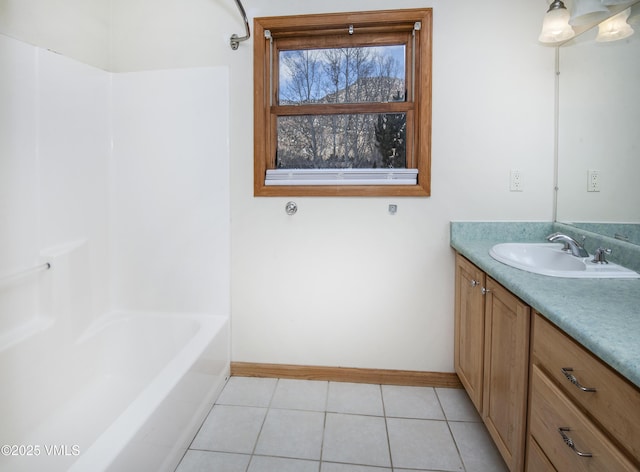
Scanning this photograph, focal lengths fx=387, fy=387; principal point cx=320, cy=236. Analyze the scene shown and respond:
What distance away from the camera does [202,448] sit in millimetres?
1728

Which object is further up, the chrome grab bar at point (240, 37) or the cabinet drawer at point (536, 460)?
the chrome grab bar at point (240, 37)

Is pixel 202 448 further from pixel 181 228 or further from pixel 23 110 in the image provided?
pixel 23 110

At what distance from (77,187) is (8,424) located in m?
1.14

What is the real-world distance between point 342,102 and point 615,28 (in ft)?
4.22

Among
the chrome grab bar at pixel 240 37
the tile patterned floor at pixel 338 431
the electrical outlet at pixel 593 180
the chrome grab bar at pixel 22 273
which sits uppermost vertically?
the chrome grab bar at pixel 240 37

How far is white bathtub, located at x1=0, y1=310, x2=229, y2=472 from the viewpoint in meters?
1.37

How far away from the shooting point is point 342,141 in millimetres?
2268

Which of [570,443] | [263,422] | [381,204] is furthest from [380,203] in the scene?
[570,443]

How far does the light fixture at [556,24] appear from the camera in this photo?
1.83 m

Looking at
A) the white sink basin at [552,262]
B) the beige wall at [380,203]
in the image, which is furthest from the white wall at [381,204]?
the white sink basin at [552,262]

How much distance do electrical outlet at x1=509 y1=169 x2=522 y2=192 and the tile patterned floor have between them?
1.17 metres

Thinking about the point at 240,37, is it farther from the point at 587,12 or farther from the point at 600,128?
the point at 600,128

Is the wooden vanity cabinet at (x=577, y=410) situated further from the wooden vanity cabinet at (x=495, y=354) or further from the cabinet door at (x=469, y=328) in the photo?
the cabinet door at (x=469, y=328)

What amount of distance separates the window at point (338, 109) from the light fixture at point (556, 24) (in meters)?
0.60
